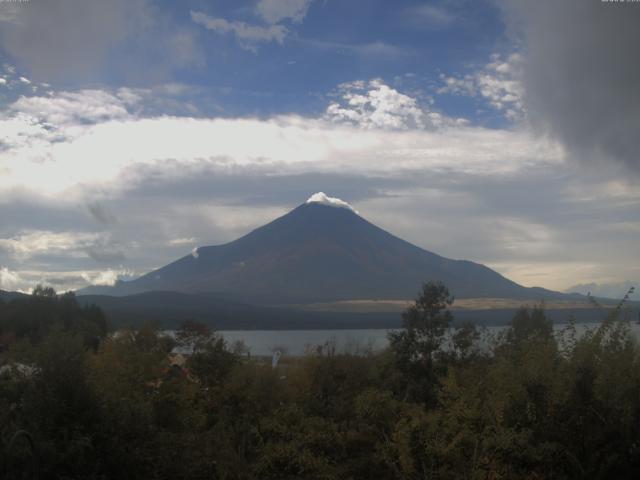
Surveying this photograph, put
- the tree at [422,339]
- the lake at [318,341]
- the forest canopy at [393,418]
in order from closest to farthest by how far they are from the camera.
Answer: the forest canopy at [393,418] < the tree at [422,339] < the lake at [318,341]

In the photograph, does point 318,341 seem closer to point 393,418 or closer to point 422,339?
point 422,339

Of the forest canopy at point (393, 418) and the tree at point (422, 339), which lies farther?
the tree at point (422, 339)

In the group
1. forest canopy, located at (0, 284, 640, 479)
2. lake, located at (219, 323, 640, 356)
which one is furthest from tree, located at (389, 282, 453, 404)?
lake, located at (219, 323, 640, 356)

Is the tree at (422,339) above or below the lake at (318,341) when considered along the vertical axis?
above

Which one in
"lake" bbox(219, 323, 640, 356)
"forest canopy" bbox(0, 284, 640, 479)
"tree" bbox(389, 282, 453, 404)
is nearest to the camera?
"forest canopy" bbox(0, 284, 640, 479)

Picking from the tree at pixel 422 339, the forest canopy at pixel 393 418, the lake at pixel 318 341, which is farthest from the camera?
the lake at pixel 318 341

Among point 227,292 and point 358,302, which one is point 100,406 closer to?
point 358,302

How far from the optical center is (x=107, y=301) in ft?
424

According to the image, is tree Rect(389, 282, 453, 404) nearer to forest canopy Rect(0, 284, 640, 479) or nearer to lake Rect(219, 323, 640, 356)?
forest canopy Rect(0, 284, 640, 479)

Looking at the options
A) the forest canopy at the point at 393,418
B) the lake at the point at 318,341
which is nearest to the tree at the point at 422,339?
the forest canopy at the point at 393,418

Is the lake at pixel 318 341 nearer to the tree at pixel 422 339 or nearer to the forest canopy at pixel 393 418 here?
the tree at pixel 422 339

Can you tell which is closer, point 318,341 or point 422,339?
point 422,339

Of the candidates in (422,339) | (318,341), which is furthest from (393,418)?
(318,341)

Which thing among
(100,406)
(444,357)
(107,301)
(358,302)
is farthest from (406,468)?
(358,302)
